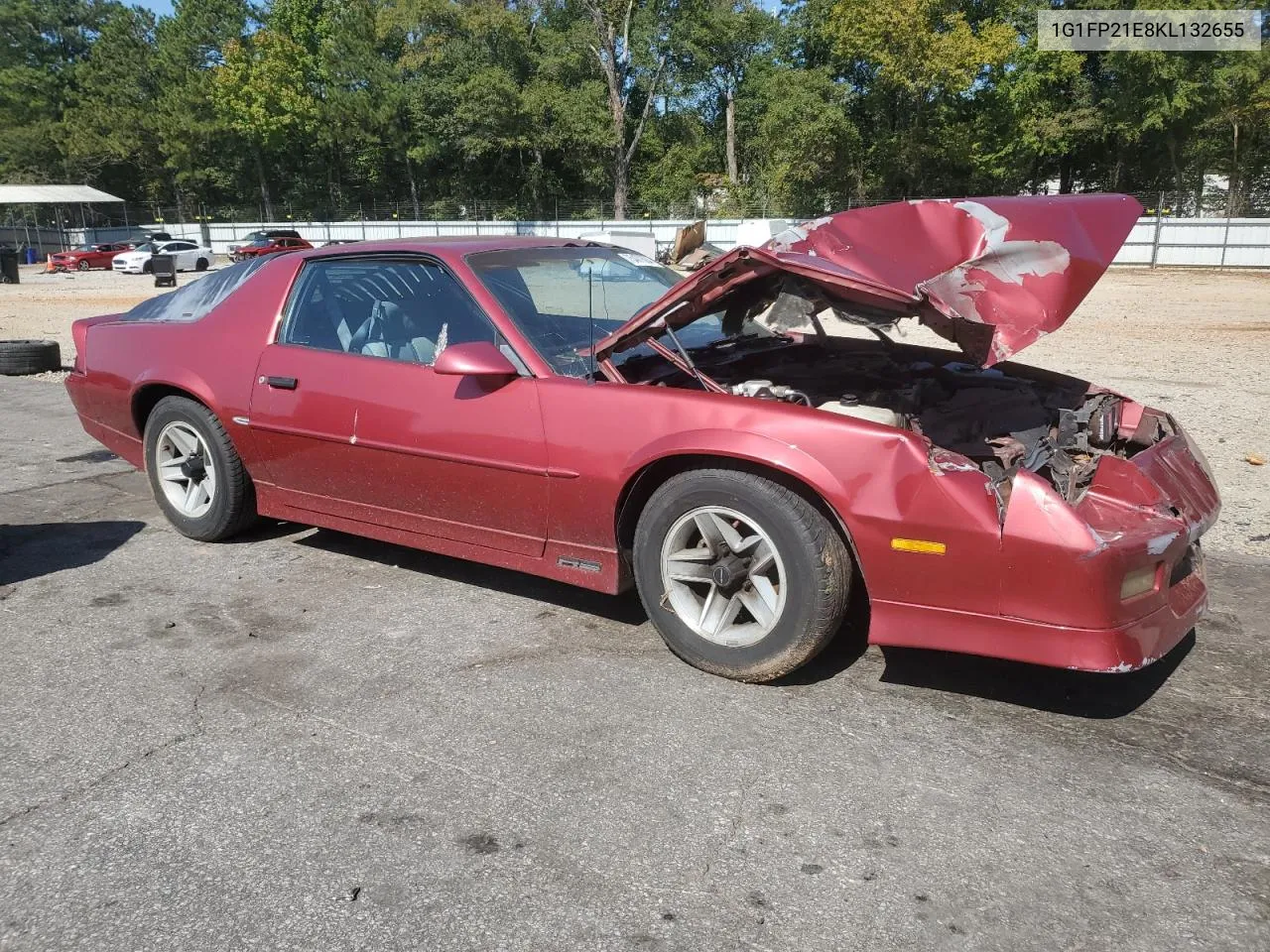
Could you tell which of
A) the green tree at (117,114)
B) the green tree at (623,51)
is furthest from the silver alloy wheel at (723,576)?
the green tree at (117,114)

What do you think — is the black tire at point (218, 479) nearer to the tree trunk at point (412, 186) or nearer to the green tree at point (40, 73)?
the tree trunk at point (412, 186)

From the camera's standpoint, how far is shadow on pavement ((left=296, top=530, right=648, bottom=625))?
4070 mm

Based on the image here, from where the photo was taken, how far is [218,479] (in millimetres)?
4688

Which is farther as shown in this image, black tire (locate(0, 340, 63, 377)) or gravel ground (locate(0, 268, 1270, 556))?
black tire (locate(0, 340, 63, 377))

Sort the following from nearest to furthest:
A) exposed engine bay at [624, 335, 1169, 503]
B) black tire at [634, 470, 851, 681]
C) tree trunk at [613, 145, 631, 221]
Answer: black tire at [634, 470, 851, 681] < exposed engine bay at [624, 335, 1169, 503] < tree trunk at [613, 145, 631, 221]

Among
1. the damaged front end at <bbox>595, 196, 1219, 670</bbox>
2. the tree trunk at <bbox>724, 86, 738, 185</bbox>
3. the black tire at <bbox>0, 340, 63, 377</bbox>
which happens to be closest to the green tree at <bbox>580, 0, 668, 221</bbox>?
the tree trunk at <bbox>724, 86, 738, 185</bbox>

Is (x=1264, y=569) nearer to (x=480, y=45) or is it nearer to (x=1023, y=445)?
(x=1023, y=445)

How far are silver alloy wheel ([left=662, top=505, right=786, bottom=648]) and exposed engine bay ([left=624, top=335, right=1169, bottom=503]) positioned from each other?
515 mm

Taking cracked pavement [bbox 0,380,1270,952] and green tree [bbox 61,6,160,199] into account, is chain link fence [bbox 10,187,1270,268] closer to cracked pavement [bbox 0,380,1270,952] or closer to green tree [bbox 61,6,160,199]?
green tree [bbox 61,6,160,199]

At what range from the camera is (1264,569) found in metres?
4.39

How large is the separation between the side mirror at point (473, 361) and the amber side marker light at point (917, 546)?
153cm

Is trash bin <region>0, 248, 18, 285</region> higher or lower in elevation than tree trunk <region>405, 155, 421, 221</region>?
lower

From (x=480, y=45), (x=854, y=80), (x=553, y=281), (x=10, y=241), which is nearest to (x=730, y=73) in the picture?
(x=854, y=80)

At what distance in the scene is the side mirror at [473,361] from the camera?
11.5ft
